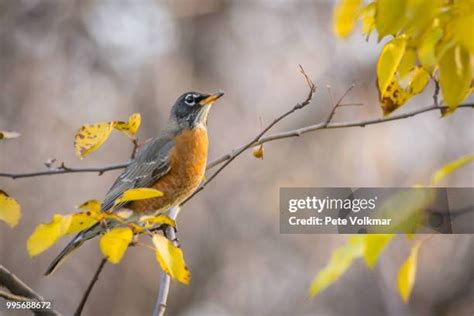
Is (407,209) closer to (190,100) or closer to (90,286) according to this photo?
(90,286)

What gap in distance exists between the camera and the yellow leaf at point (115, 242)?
4.50 feet

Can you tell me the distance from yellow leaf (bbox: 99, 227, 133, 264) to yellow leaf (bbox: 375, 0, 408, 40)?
641 millimetres

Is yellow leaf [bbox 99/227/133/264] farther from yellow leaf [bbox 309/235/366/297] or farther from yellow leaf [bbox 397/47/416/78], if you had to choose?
yellow leaf [bbox 397/47/416/78]

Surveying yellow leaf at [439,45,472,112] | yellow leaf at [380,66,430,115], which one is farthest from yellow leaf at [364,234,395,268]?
yellow leaf at [380,66,430,115]

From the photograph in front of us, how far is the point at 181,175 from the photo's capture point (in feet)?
10.5

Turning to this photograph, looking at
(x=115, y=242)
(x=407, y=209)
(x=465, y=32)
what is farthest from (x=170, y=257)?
(x=465, y=32)

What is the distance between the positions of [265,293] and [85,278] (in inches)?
56.8

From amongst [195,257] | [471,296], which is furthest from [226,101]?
[471,296]

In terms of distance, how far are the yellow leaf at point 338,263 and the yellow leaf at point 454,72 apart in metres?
0.26

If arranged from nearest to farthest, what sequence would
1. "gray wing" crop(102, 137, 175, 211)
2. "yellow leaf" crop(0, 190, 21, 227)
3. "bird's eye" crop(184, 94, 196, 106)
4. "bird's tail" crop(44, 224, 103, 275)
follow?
"yellow leaf" crop(0, 190, 21, 227) < "bird's tail" crop(44, 224, 103, 275) < "gray wing" crop(102, 137, 175, 211) < "bird's eye" crop(184, 94, 196, 106)

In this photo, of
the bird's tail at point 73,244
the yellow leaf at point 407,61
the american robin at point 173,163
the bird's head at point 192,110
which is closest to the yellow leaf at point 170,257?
the yellow leaf at point 407,61

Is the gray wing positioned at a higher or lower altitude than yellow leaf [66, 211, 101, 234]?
higher

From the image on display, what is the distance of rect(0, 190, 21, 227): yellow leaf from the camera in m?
1.58

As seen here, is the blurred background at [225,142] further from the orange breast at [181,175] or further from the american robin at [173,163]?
the orange breast at [181,175]
